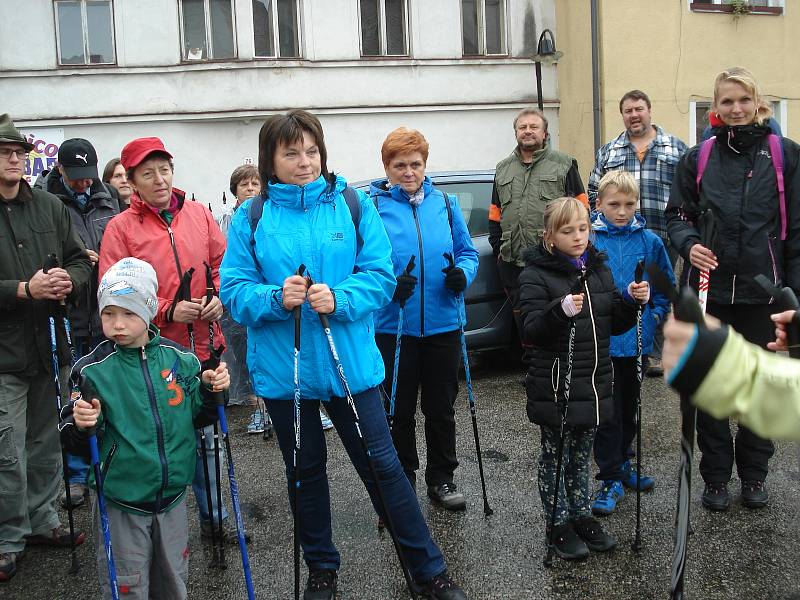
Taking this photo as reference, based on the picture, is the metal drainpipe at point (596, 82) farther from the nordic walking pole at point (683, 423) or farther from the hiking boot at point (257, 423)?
the nordic walking pole at point (683, 423)

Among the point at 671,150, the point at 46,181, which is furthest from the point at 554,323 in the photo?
the point at 46,181

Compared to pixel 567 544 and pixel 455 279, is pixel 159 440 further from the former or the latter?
pixel 567 544

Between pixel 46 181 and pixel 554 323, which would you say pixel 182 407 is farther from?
pixel 46 181

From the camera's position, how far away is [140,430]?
333 cm

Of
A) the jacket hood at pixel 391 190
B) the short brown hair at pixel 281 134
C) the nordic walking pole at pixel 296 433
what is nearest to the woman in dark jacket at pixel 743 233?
the jacket hood at pixel 391 190

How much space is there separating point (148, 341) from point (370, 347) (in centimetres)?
95

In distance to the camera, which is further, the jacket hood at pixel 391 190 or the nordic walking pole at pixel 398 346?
the jacket hood at pixel 391 190

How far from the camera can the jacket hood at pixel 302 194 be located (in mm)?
3574

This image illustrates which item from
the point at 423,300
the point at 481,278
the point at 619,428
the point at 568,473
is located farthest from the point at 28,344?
the point at 481,278

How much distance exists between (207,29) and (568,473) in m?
13.4

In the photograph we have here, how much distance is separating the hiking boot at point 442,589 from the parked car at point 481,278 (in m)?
3.94

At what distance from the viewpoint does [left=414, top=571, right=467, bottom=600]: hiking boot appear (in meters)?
3.65

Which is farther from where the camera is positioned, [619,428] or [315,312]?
[619,428]

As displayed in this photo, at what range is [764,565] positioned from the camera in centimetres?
397
